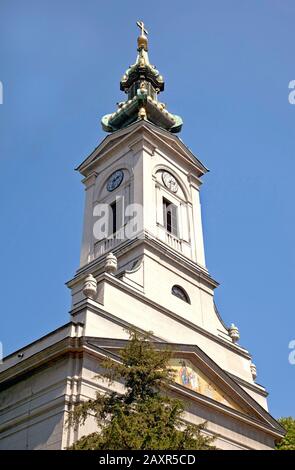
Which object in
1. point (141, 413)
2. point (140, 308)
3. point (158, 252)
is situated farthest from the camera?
point (158, 252)

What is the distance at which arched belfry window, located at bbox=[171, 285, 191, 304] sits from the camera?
27.3 m

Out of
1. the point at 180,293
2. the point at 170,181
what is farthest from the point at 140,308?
the point at 170,181

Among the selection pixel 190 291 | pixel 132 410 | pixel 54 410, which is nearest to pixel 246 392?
pixel 190 291

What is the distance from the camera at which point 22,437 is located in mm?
19531

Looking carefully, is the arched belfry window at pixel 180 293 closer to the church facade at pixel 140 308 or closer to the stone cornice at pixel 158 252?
the church facade at pixel 140 308

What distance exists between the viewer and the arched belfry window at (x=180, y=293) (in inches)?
1076

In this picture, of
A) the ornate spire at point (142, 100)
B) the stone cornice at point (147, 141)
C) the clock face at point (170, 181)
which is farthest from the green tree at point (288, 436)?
the ornate spire at point (142, 100)

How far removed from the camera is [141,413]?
14438 mm

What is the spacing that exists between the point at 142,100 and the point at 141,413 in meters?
23.6

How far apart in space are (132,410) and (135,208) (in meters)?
14.7

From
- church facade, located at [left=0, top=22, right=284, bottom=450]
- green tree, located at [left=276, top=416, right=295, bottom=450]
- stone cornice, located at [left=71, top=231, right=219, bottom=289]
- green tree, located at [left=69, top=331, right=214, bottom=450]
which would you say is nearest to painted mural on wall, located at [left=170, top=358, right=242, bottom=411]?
church facade, located at [left=0, top=22, right=284, bottom=450]

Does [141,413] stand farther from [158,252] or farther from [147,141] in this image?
[147,141]

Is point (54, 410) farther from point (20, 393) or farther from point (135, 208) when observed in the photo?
point (135, 208)

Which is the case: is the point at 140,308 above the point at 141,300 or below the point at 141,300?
below
